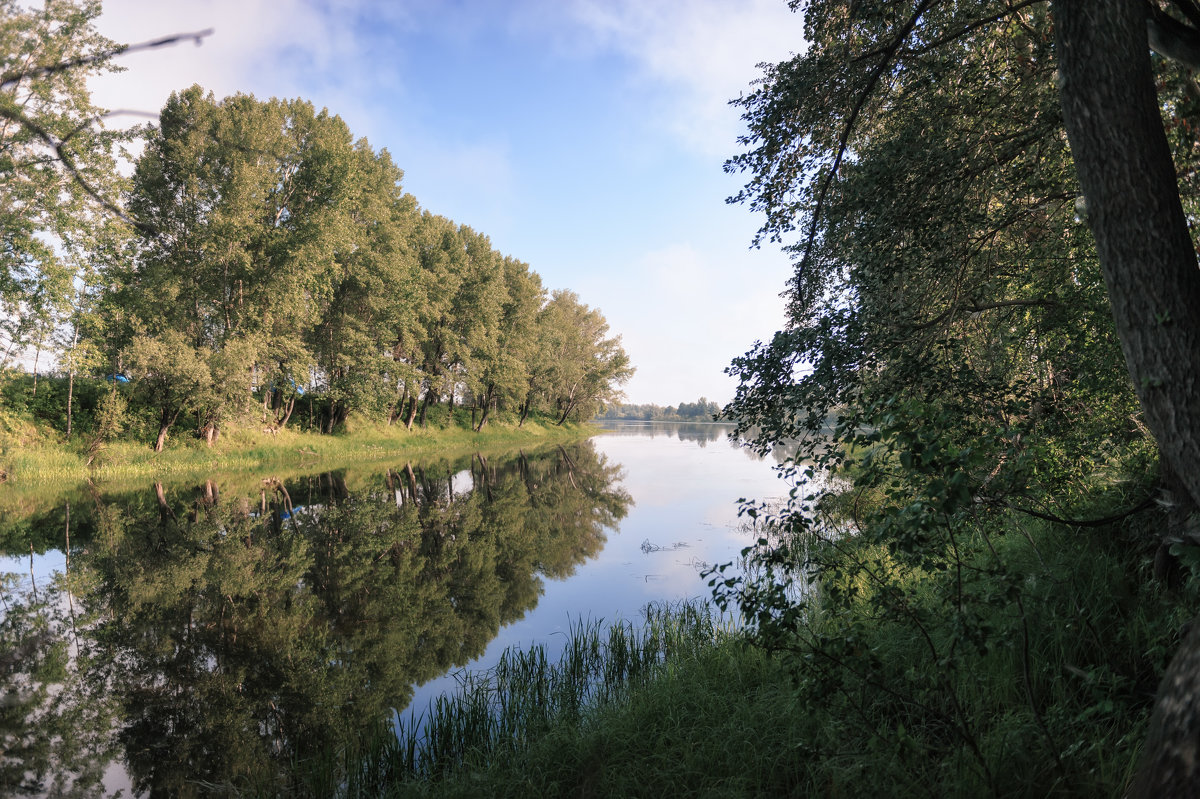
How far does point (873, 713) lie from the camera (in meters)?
3.98

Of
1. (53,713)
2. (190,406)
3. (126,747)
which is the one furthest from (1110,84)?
(190,406)

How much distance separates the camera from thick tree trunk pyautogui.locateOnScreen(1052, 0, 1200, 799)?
8.64 feet

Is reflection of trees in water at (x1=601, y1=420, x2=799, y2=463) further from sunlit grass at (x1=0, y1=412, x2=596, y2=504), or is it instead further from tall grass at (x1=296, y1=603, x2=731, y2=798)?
sunlit grass at (x1=0, y1=412, x2=596, y2=504)

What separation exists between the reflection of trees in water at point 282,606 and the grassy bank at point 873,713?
111 centimetres

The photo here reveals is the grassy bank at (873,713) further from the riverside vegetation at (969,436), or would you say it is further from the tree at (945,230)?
the tree at (945,230)

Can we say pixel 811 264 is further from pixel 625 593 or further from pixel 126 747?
pixel 126 747

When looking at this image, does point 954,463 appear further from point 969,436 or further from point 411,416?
point 411,416

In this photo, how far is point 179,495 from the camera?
52.6 feet

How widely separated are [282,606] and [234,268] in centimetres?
2055

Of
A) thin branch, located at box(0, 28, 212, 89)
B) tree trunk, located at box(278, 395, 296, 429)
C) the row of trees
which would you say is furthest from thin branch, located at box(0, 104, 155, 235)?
tree trunk, located at box(278, 395, 296, 429)

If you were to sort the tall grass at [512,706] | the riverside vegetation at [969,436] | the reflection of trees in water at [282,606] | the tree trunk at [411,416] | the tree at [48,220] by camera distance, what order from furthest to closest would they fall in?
the tree trunk at [411,416]
the tree at [48,220]
the reflection of trees in water at [282,606]
the tall grass at [512,706]
the riverside vegetation at [969,436]

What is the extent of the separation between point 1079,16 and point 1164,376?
189cm

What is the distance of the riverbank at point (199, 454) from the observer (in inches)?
691

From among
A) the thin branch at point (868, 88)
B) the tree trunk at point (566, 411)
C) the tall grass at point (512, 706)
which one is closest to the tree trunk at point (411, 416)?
the tree trunk at point (566, 411)
